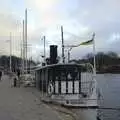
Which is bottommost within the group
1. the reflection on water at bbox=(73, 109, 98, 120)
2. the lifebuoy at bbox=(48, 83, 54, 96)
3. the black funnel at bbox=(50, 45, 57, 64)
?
the reflection on water at bbox=(73, 109, 98, 120)

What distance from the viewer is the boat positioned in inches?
1117

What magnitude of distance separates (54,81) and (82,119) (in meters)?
8.40

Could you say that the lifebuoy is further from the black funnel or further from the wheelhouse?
the black funnel

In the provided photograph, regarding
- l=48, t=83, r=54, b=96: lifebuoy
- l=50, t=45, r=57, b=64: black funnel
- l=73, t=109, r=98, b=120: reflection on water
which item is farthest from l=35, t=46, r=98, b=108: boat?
l=50, t=45, r=57, b=64: black funnel

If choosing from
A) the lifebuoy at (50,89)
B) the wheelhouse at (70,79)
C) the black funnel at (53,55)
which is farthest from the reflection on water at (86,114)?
the black funnel at (53,55)

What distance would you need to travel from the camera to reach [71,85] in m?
31.3

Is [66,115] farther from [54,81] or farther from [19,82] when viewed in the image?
[19,82]

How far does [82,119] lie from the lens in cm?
2267

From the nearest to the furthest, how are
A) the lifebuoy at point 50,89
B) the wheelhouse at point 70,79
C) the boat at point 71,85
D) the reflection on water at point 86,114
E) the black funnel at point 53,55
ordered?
1. the reflection on water at point 86,114
2. the boat at point 71,85
3. the wheelhouse at point 70,79
4. the lifebuoy at point 50,89
5. the black funnel at point 53,55

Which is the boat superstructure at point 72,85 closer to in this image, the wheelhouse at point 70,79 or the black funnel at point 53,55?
the wheelhouse at point 70,79

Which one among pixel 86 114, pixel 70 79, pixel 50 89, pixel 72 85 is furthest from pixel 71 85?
pixel 86 114

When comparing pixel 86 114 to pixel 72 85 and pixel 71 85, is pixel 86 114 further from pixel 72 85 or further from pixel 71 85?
pixel 71 85

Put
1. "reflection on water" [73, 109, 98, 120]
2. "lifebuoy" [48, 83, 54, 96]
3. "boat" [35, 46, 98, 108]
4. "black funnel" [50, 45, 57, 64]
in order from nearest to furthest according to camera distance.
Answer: "reflection on water" [73, 109, 98, 120] < "boat" [35, 46, 98, 108] < "lifebuoy" [48, 83, 54, 96] < "black funnel" [50, 45, 57, 64]

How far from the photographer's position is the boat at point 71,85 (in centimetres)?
2838
